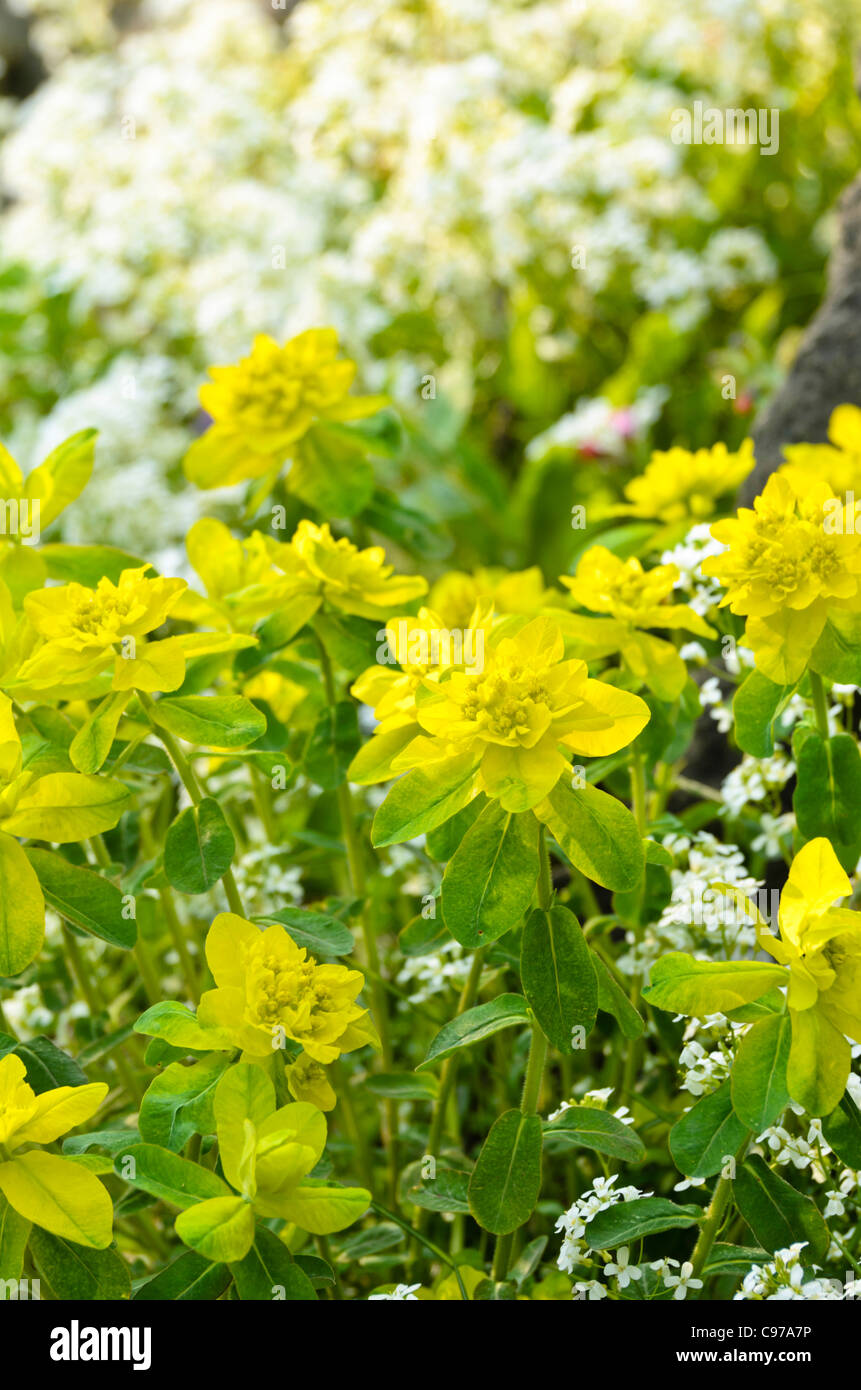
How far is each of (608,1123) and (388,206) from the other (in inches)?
96.5

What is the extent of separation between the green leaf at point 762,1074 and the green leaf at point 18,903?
0.40 meters

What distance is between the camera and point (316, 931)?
2.70 feet

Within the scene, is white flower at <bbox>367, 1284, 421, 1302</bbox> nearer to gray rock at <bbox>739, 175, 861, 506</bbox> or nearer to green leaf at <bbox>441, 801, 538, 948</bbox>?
green leaf at <bbox>441, 801, 538, 948</bbox>

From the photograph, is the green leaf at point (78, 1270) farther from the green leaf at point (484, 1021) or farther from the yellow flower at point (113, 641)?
the yellow flower at point (113, 641)

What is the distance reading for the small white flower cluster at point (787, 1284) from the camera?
0.74 metres

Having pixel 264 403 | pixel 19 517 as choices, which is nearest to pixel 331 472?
pixel 264 403

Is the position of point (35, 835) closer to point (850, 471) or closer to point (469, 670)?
point (469, 670)

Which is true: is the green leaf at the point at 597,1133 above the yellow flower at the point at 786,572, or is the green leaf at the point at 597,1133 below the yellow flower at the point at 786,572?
below

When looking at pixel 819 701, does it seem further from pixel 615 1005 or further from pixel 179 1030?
pixel 179 1030

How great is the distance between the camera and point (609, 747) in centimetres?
73

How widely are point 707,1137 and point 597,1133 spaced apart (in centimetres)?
8

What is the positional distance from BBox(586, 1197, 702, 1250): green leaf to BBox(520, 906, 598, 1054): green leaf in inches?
4.2

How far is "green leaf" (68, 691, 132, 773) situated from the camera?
774mm

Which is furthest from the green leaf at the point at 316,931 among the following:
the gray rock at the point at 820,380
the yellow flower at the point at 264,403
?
the gray rock at the point at 820,380
